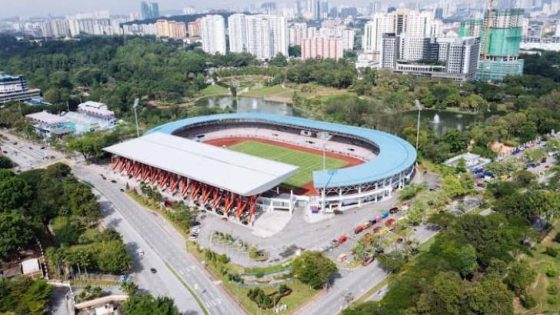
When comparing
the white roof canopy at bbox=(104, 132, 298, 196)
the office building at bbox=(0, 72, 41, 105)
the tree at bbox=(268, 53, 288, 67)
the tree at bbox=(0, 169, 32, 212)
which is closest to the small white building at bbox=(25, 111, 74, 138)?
the office building at bbox=(0, 72, 41, 105)

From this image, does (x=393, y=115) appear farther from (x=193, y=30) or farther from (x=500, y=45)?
(x=193, y=30)

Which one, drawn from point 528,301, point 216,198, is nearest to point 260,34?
point 216,198

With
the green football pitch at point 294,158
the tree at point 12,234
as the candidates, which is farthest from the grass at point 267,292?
the green football pitch at point 294,158

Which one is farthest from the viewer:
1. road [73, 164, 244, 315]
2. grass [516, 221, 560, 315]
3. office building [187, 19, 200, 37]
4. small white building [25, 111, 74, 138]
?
office building [187, 19, 200, 37]

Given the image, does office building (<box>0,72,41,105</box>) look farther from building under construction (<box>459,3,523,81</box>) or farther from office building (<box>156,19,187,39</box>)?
office building (<box>156,19,187,39</box>)

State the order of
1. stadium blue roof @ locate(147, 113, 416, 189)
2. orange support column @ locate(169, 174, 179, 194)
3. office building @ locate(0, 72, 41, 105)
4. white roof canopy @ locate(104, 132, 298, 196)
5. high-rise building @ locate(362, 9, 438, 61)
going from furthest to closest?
high-rise building @ locate(362, 9, 438, 61)
office building @ locate(0, 72, 41, 105)
orange support column @ locate(169, 174, 179, 194)
stadium blue roof @ locate(147, 113, 416, 189)
white roof canopy @ locate(104, 132, 298, 196)

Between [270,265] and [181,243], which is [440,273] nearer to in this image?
[270,265]
